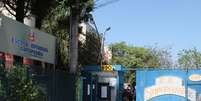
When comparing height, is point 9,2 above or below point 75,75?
above

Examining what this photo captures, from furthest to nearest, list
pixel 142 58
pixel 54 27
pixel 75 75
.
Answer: pixel 142 58, pixel 54 27, pixel 75 75

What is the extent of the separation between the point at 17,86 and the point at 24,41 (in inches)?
61.7

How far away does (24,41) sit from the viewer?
17766 millimetres

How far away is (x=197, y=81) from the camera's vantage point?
28.9 meters

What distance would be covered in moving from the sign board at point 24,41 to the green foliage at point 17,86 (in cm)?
59

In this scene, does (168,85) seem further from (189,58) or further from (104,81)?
(189,58)

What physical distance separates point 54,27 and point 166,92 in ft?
25.8

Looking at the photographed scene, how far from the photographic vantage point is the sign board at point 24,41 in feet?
53.2

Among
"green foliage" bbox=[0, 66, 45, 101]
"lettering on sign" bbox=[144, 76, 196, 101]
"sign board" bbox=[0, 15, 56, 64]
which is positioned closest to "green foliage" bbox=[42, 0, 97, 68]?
"sign board" bbox=[0, 15, 56, 64]

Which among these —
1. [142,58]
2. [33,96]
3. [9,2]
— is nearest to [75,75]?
[9,2]

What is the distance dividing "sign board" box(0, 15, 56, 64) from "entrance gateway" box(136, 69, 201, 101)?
32.2 ft

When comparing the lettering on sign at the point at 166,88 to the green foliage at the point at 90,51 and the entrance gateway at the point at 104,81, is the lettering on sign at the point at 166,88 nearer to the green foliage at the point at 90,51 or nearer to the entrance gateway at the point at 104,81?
the entrance gateway at the point at 104,81

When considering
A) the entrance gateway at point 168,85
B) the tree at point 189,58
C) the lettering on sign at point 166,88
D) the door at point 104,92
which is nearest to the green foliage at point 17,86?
the entrance gateway at point 168,85

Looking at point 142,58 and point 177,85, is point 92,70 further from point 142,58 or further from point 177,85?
point 142,58
